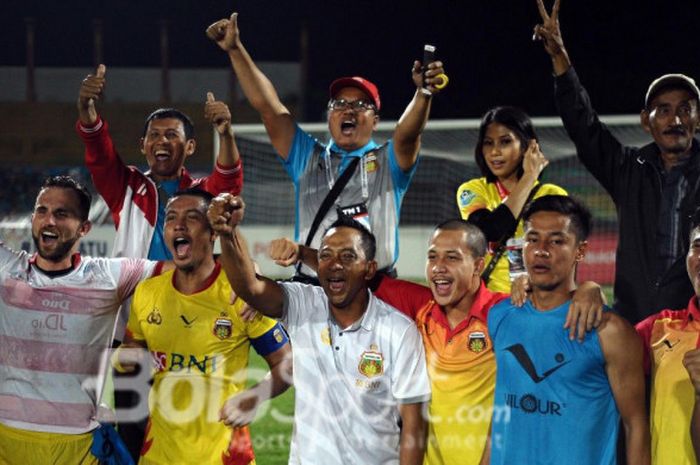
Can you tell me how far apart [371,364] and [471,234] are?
0.61 meters

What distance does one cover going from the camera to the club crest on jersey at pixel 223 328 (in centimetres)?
369

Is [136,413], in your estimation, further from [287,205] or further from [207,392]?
[287,205]

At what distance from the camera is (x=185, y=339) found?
12.0 ft

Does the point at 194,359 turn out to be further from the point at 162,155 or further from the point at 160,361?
the point at 162,155

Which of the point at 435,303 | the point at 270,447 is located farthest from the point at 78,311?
the point at 270,447

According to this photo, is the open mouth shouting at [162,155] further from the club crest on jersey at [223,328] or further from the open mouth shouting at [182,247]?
the club crest on jersey at [223,328]

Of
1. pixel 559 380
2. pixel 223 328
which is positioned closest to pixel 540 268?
pixel 559 380

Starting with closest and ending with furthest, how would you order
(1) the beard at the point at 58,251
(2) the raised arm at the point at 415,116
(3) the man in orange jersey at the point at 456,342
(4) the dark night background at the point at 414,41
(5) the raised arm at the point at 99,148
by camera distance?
1. (3) the man in orange jersey at the point at 456,342
2. (1) the beard at the point at 58,251
3. (2) the raised arm at the point at 415,116
4. (5) the raised arm at the point at 99,148
5. (4) the dark night background at the point at 414,41

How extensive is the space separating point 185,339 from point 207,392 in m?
0.22

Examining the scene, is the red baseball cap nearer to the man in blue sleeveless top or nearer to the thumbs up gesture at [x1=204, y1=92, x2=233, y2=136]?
the thumbs up gesture at [x1=204, y1=92, x2=233, y2=136]

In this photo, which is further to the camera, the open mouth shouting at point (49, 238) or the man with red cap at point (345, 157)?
the man with red cap at point (345, 157)

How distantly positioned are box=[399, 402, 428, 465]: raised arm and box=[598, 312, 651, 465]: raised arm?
663mm

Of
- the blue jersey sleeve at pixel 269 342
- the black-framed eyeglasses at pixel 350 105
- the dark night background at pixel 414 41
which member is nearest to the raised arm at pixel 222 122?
the black-framed eyeglasses at pixel 350 105

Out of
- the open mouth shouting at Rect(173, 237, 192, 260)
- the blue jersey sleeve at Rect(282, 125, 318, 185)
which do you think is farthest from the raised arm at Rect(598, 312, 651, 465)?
the blue jersey sleeve at Rect(282, 125, 318, 185)
